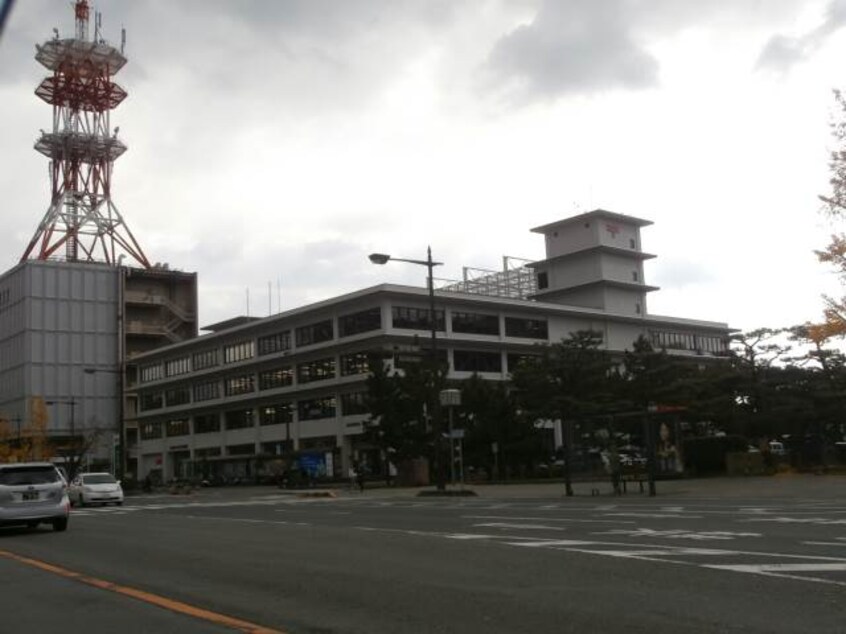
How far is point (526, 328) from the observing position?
275 ft

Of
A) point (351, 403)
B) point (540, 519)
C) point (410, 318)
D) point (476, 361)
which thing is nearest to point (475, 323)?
point (476, 361)

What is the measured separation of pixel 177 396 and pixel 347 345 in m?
32.5

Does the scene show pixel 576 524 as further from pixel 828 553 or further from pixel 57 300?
pixel 57 300

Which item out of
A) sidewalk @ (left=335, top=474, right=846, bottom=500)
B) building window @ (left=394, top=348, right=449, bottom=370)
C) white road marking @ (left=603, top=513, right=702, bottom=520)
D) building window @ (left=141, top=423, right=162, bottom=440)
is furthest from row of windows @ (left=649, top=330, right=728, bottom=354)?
white road marking @ (left=603, top=513, right=702, bottom=520)

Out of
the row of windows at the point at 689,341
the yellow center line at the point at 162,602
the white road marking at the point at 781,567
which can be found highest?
the row of windows at the point at 689,341

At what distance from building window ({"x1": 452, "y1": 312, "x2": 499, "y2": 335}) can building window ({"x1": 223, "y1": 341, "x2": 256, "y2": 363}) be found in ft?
72.5

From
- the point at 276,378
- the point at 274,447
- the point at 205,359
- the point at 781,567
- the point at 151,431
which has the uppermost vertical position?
the point at 205,359

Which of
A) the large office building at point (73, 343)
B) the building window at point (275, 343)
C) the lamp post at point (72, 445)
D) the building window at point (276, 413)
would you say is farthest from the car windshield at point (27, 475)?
the large office building at point (73, 343)

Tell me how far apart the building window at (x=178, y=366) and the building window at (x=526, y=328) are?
37.1m

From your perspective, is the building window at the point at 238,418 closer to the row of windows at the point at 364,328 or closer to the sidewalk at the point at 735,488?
the row of windows at the point at 364,328

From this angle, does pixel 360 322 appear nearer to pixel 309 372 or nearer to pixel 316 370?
pixel 316 370

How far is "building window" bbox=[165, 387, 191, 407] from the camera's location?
321 ft

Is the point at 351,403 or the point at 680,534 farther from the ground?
the point at 351,403

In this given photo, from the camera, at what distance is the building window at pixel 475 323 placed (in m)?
78.3
